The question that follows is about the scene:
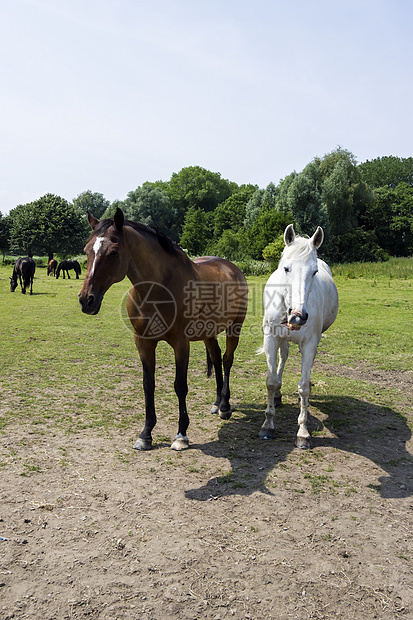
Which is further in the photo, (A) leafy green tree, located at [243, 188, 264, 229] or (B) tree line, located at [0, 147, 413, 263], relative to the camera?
(A) leafy green tree, located at [243, 188, 264, 229]

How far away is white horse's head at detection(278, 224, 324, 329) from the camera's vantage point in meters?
3.74

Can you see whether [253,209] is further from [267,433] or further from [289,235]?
[267,433]

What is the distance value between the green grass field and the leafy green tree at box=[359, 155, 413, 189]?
6809cm

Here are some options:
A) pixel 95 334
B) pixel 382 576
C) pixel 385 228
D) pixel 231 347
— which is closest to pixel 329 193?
pixel 385 228

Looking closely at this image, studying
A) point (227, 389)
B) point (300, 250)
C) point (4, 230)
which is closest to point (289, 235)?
point (300, 250)

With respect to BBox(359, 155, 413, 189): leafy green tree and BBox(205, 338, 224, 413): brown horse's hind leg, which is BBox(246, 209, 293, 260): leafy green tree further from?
BBox(359, 155, 413, 189): leafy green tree

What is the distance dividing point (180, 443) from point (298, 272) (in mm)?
2065

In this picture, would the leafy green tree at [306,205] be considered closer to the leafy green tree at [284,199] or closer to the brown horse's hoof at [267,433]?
the leafy green tree at [284,199]

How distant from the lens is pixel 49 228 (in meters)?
46.6

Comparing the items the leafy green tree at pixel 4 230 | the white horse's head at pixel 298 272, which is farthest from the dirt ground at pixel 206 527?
the leafy green tree at pixel 4 230

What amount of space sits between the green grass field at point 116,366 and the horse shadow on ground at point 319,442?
0.38 metres

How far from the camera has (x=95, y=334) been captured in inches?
402

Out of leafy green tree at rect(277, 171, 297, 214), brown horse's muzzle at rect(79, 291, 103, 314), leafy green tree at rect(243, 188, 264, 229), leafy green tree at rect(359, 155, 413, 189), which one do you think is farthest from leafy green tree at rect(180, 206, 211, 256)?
brown horse's muzzle at rect(79, 291, 103, 314)

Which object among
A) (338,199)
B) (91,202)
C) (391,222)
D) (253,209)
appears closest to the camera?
(338,199)
